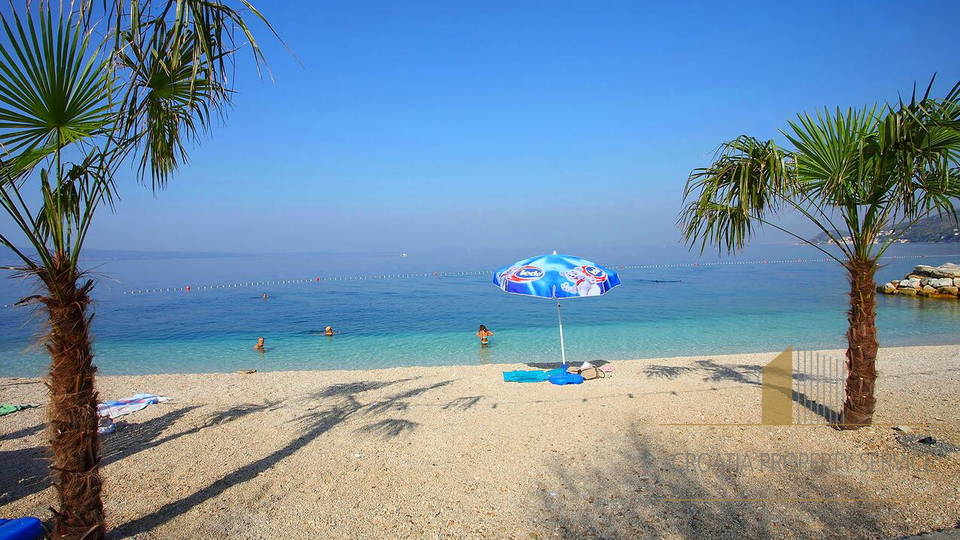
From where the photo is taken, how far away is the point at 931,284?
30.2 metres

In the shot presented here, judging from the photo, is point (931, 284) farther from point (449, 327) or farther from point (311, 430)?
point (311, 430)

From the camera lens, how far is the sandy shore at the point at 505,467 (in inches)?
164

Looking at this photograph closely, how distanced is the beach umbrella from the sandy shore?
6.04 feet

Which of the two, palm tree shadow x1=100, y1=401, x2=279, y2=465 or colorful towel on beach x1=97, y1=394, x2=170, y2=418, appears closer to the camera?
palm tree shadow x1=100, y1=401, x2=279, y2=465

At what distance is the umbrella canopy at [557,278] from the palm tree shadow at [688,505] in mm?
3353

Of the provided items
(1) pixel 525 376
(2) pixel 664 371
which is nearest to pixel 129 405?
(1) pixel 525 376

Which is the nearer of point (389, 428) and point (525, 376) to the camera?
point (389, 428)

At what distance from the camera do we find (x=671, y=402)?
306 inches

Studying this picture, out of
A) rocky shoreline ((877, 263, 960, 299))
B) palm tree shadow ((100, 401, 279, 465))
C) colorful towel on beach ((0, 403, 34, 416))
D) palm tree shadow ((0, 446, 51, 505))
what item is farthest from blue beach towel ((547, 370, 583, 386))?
rocky shoreline ((877, 263, 960, 299))

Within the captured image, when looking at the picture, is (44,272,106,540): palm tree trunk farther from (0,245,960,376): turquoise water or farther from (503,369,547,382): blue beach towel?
(503,369,547,382): blue beach towel

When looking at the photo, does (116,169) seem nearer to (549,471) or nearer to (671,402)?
(549,471)

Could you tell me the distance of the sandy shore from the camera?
417cm

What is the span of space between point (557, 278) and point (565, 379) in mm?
2223

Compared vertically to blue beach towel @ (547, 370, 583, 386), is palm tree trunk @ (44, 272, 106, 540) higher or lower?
higher
